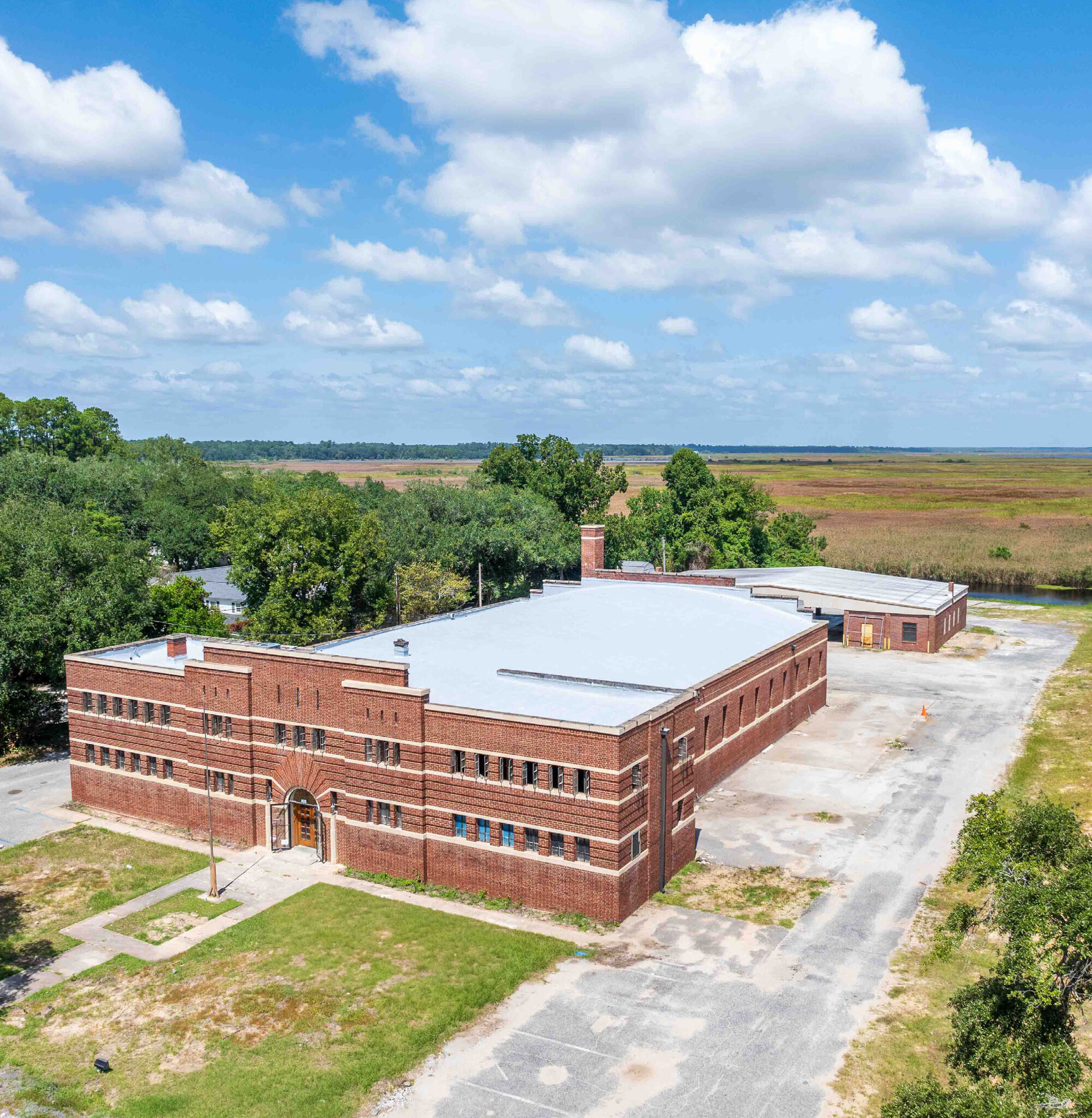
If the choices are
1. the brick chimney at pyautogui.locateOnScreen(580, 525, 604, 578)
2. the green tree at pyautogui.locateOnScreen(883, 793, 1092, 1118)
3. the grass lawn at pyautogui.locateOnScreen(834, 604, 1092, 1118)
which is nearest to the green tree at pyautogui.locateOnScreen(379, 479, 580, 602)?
the brick chimney at pyautogui.locateOnScreen(580, 525, 604, 578)

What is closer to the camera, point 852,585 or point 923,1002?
point 923,1002

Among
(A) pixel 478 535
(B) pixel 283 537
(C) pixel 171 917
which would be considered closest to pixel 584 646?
(C) pixel 171 917

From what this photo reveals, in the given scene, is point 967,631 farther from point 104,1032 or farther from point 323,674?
point 104,1032

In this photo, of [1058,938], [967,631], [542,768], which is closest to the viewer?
[1058,938]

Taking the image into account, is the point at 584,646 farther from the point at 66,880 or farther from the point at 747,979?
the point at 66,880

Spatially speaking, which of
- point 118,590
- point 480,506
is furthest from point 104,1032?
point 480,506

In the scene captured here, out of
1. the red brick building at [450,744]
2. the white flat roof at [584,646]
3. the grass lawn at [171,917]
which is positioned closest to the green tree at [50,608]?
the red brick building at [450,744]
